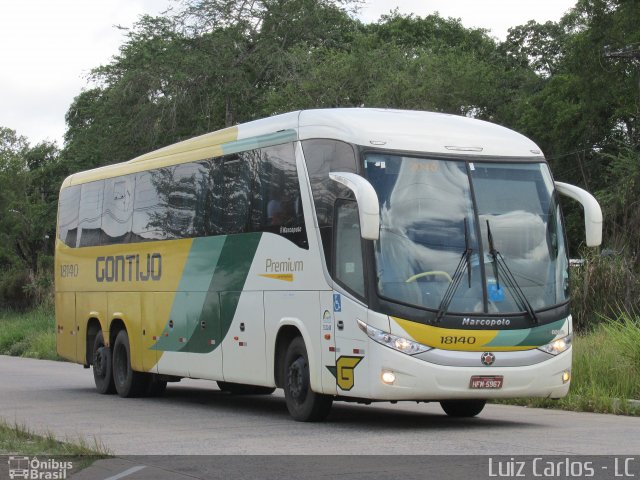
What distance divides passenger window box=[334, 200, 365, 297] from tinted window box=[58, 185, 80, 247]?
1018 cm

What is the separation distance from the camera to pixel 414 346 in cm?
1337

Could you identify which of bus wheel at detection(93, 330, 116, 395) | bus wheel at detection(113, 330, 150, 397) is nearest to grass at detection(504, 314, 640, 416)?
bus wheel at detection(113, 330, 150, 397)

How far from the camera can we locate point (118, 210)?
21234 millimetres

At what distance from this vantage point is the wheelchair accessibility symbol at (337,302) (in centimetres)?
1399

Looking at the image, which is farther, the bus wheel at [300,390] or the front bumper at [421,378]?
the bus wheel at [300,390]

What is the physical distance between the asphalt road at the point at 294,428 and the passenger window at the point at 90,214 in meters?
3.01

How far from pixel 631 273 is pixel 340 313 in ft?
43.5

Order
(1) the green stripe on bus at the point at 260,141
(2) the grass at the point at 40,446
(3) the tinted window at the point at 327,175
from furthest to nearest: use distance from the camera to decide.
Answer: (1) the green stripe on bus at the point at 260,141
(3) the tinted window at the point at 327,175
(2) the grass at the point at 40,446

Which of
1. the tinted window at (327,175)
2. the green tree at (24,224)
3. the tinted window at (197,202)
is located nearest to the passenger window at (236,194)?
the tinted window at (197,202)

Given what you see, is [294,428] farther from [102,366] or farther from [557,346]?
[102,366]

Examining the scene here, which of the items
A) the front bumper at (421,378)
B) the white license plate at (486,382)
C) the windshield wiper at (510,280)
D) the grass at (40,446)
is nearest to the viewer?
the grass at (40,446)

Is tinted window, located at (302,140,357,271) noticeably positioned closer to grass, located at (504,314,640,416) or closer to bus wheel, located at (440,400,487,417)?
bus wheel, located at (440,400,487,417)

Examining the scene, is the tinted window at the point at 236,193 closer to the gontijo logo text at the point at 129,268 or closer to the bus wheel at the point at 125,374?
the gontijo logo text at the point at 129,268

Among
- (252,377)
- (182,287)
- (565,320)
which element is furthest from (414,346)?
(182,287)
